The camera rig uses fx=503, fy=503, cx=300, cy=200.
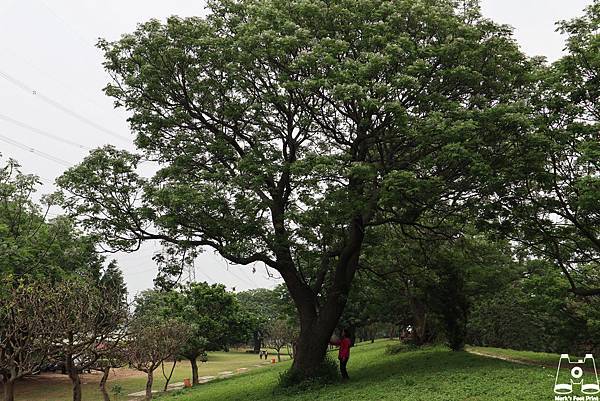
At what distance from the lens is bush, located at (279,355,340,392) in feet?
50.0

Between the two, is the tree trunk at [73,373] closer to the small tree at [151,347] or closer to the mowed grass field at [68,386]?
the small tree at [151,347]

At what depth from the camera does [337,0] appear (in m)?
13.3

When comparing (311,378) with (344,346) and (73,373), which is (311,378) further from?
(73,373)

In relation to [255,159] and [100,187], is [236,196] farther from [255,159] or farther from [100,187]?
[100,187]

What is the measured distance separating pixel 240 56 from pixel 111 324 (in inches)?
314

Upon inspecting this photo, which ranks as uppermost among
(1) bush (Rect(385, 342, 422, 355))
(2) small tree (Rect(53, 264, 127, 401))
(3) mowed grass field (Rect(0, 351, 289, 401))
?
(2) small tree (Rect(53, 264, 127, 401))

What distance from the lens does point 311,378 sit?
15.5 metres

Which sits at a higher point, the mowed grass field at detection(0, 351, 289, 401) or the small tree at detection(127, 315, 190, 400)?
the small tree at detection(127, 315, 190, 400)

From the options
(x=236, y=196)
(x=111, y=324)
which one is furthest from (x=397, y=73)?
(x=111, y=324)

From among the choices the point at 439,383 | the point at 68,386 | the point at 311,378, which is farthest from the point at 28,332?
the point at 68,386

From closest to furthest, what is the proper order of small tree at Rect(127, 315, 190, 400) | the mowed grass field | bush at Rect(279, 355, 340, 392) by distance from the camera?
bush at Rect(279, 355, 340, 392) < small tree at Rect(127, 315, 190, 400) < the mowed grass field

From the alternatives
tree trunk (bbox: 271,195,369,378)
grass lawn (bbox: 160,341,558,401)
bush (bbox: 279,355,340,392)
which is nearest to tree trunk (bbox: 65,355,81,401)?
grass lawn (bbox: 160,341,558,401)

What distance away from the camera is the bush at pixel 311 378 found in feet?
50.0

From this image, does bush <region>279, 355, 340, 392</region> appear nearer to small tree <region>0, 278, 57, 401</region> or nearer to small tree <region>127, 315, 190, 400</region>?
small tree <region>0, 278, 57, 401</region>
